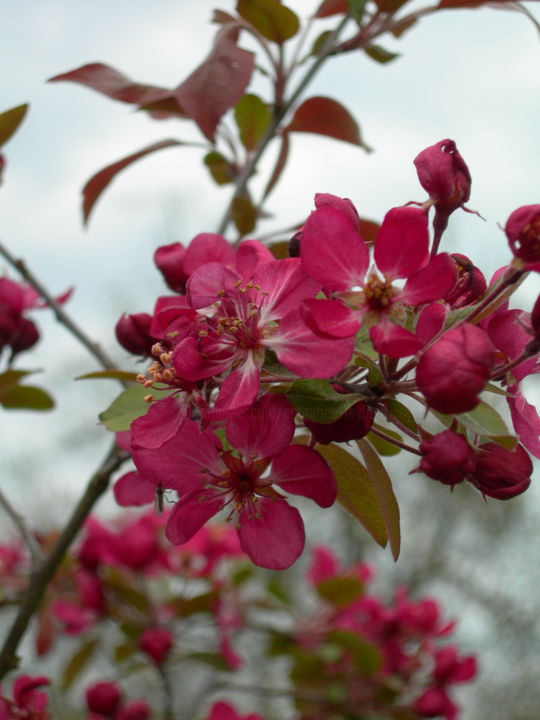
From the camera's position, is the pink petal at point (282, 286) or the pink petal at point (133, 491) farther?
the pink petal at point (133, 491)

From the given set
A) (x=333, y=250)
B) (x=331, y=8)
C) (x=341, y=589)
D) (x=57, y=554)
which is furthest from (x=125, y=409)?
(x=341, y=589)

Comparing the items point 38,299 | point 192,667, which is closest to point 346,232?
point 38,299

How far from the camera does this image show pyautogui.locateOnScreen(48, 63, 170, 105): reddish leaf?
1171 millimetres

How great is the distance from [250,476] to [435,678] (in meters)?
1.26

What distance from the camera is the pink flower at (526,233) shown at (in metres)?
0.53

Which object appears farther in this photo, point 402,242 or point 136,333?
point 136,333

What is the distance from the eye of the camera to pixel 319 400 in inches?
22.1

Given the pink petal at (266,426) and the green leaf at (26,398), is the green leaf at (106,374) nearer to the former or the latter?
the pink petal at (266,426)

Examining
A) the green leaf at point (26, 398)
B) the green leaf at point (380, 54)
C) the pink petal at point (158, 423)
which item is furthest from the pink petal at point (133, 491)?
the green leaf at point (380, 54)

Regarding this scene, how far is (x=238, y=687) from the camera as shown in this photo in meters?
1.57

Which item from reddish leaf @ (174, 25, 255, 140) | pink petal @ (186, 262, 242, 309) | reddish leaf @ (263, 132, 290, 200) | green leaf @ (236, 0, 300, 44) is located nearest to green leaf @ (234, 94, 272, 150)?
reddish leaf @ (263, 132, 290, 200)

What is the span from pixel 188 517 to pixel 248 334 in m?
0.15

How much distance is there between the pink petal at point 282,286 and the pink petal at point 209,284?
0.09 feet

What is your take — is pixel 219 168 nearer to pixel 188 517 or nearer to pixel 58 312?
pixel 58 312
